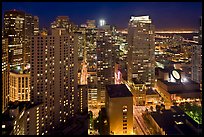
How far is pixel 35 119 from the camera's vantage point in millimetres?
4273

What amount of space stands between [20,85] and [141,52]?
184 inches

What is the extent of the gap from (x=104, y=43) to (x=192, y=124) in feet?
16.1

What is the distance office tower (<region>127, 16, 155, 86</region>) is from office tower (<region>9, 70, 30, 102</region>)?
4.13 m

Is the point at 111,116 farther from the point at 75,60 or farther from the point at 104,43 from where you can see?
the point at 104,43

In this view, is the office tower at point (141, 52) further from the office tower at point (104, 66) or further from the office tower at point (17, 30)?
the office tower at point (17, 30)

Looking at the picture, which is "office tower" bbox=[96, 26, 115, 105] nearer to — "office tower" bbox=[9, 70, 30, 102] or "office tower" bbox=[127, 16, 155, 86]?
"office tower" bbox=[127, 16, 155, 86]

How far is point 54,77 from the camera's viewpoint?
494 cm

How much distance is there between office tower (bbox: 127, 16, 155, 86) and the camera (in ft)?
28.0

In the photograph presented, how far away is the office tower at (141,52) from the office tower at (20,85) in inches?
163

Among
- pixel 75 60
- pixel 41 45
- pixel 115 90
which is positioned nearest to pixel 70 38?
pixel 75 60

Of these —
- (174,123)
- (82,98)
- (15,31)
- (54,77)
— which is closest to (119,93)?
(174,123)

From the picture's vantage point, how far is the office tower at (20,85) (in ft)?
16.1

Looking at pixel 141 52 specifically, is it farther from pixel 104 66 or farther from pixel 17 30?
pixel 17 30

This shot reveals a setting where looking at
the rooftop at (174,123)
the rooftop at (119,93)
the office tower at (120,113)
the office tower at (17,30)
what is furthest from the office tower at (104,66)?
the office tower at (17,30)
